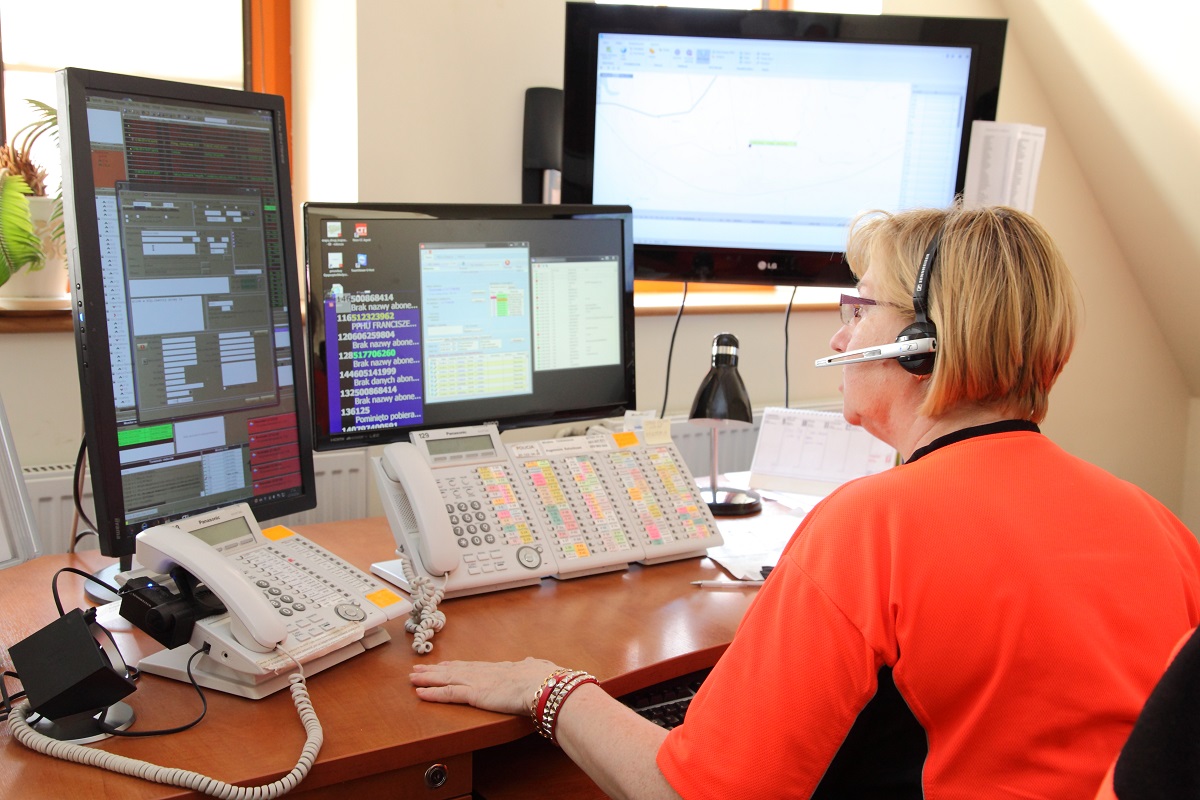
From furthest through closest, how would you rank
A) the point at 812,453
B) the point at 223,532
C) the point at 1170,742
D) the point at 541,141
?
the point at 541,141
the point at 812,453
the point at 223,532
the point at 1170,742

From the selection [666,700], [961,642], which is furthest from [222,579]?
[961,642]

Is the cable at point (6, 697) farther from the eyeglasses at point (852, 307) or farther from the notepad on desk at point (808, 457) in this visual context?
the notepad on desk at point (808, 457)

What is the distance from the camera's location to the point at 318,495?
2166mm

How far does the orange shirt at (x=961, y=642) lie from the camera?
2.97 ft

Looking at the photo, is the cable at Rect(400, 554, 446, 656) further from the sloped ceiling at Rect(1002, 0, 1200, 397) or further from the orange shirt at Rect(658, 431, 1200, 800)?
the sloped ceiling at Rect(1002, 0, 1200, 397)

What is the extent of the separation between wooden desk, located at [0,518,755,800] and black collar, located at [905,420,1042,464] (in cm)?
41

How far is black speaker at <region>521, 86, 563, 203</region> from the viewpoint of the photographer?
2275mm

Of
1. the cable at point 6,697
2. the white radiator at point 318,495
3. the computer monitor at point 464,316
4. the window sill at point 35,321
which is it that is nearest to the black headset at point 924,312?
the computer monitor at point 464,316

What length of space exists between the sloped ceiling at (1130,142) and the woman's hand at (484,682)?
2.37 metres

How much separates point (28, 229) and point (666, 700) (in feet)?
4.51

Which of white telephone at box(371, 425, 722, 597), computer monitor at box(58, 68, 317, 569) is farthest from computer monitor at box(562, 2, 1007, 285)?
computer monitor at box(58, 68, 317, 569)

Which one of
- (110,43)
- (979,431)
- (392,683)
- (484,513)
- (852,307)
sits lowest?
(392,683)

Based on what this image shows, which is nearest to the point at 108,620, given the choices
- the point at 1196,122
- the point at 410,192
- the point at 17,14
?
the point at 410,192

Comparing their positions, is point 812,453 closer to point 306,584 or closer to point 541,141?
point 541,141
